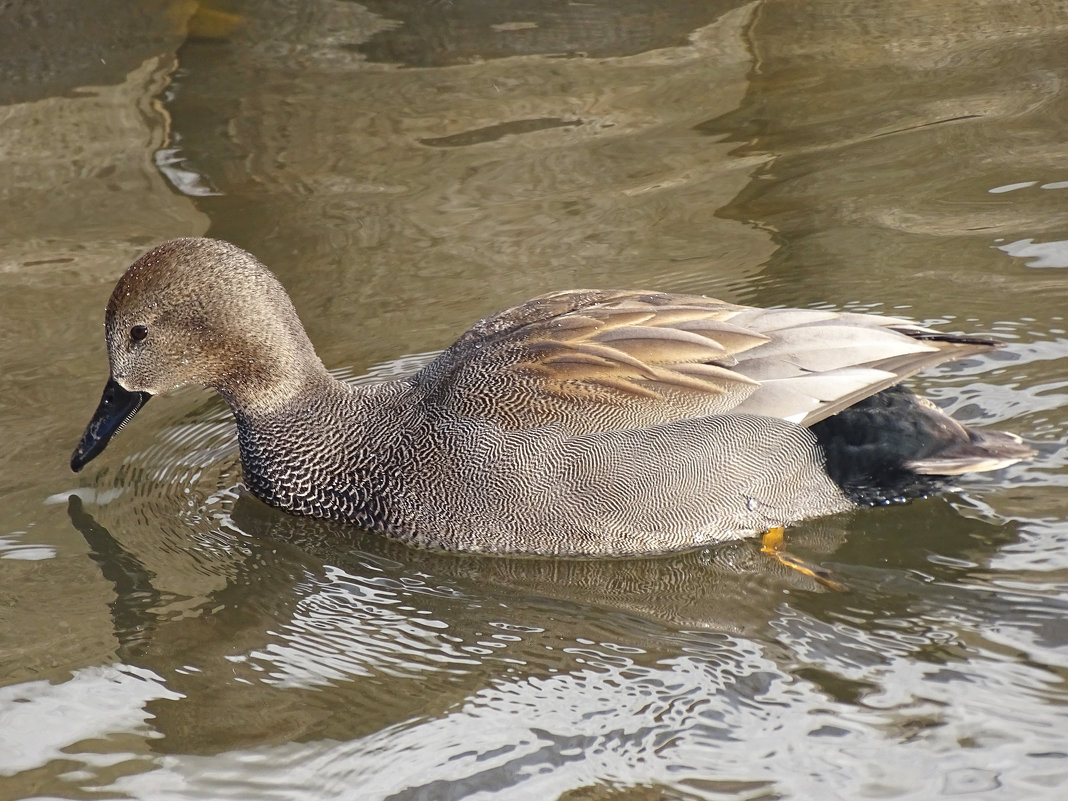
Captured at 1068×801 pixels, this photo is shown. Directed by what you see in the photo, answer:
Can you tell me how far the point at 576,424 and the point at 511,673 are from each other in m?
0.93

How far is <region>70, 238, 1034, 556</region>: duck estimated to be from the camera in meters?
4.73

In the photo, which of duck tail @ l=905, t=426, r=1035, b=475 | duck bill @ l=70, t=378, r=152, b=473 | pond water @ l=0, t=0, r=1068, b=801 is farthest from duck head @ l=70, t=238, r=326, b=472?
duck tail @ l=905, t=426, r=1035, b=475

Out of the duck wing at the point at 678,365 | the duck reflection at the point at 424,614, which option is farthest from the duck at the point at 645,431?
the duck reflection at the point at 424,614

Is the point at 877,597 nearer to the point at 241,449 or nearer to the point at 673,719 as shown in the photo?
the point at 673,719

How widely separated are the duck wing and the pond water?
508 mm

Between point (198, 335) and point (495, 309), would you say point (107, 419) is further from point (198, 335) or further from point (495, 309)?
point (495, 309)

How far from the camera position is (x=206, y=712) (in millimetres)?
4176

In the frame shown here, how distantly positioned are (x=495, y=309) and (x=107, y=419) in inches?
72.0

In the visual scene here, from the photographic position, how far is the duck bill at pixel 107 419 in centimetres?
530

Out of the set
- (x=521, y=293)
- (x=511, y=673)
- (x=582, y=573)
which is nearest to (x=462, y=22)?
(x=521, y=293)

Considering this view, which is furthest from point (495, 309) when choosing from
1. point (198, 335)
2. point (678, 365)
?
point (678, 365)

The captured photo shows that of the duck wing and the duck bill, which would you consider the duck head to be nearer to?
the duck bill

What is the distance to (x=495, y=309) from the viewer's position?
634 cm

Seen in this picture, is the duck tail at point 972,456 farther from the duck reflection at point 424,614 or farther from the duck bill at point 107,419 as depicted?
the duck bill at point 107,419
